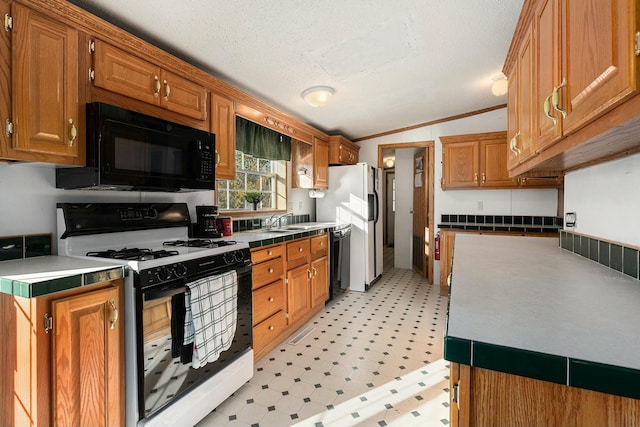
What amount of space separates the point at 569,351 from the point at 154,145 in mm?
1994

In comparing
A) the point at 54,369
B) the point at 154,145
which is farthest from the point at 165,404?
the point at 154,145

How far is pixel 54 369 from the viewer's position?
1.15 m

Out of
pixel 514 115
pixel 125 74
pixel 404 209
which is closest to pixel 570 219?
pixel 514 115

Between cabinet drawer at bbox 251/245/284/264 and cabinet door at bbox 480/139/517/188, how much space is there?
2.96 m

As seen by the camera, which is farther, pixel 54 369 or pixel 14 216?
pixel 14 216

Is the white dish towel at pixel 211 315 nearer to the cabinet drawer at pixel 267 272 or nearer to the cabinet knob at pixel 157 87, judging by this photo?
the cabinet drawer at pixel 267 272

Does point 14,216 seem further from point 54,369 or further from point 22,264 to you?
point 54,369

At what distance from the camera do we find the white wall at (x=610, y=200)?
1.21 meters

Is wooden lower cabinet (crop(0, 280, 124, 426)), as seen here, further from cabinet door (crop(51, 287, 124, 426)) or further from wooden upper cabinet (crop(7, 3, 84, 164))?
wooden upper cabinet (crop(7, 3, 84, 164))

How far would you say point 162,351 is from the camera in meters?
1.48

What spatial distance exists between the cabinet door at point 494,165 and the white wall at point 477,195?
348 millimetres

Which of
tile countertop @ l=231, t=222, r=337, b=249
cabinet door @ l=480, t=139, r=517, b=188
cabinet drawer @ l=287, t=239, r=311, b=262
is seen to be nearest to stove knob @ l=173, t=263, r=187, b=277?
tile countertop @ l=231, t=222, r=337, b=249

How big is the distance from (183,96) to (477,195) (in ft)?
13.0

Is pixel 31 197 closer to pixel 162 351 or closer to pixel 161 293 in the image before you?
pixel 161 293
